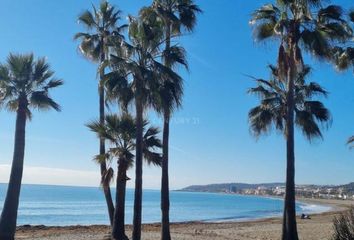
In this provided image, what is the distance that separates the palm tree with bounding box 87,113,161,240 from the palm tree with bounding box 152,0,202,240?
1360 mm

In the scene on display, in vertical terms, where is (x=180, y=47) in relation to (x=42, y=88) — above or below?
above

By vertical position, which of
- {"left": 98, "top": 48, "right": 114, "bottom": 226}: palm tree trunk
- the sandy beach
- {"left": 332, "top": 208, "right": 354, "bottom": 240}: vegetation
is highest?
{"left": 98, "top": 48, "right": 114, "bottom": 226}: palm tree trunk

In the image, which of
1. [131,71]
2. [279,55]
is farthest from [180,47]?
[279,55]

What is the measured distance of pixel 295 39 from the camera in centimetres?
1705

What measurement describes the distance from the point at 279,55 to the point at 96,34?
1102cm

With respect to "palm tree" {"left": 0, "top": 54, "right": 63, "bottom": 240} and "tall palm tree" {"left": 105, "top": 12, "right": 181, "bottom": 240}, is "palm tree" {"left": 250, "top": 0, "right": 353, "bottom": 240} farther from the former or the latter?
"palm tree" {"left": 0, "top": 54, "right": 63, "bottom": 240}

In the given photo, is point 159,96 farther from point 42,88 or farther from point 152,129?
point 42,88

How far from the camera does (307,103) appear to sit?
19.0m

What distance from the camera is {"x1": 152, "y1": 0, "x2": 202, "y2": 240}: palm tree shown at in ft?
56.8

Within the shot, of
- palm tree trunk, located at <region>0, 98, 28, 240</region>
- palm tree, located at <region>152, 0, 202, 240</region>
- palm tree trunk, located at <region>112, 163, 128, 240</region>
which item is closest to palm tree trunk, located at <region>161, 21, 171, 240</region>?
palm tree, located at <region>152, 0, 202, 240</region>

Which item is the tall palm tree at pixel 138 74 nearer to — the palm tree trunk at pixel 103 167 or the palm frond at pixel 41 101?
the palm tree trunk at pixel 103 167

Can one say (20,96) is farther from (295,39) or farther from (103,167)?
(295,39)

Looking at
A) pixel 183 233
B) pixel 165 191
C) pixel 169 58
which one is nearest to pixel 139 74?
pixel 169 58

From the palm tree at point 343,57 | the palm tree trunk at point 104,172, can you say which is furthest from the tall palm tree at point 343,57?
the palm tree trunk at point 104,172
